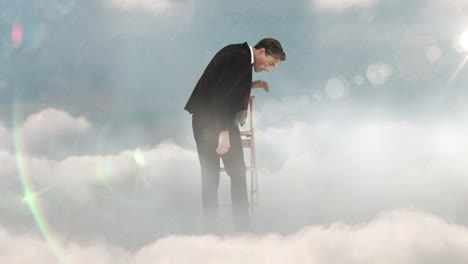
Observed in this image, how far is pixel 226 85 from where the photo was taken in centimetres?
483

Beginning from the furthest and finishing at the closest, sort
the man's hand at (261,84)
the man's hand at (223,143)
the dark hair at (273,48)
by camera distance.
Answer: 1. the man's hand at (261,84)
2. the dark hair at (273,48)
3. the man's hand at (223,143)

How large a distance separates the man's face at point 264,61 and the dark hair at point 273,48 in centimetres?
4

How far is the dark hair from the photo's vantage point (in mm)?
4930

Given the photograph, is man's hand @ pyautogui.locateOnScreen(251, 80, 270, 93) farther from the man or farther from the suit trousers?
the suit trousers

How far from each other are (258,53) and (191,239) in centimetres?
222

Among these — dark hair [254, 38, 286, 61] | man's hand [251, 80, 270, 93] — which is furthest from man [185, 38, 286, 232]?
man's hand [251, 80, 270, 93]

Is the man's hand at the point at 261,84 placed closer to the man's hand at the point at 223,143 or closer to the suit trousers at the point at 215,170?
the suit trousers at the point at 215,170

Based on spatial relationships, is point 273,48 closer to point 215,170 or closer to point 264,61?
point 264,61

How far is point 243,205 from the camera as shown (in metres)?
5.19

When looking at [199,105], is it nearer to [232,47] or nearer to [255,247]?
[232,47]

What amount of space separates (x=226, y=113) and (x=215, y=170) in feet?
2.27

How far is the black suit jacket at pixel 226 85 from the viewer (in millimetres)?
4828

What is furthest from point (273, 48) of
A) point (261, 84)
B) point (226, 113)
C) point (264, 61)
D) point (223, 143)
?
point (223, 143)

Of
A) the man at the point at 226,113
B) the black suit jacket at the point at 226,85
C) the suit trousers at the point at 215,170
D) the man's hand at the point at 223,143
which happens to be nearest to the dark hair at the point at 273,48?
the man at the point at 226,113
